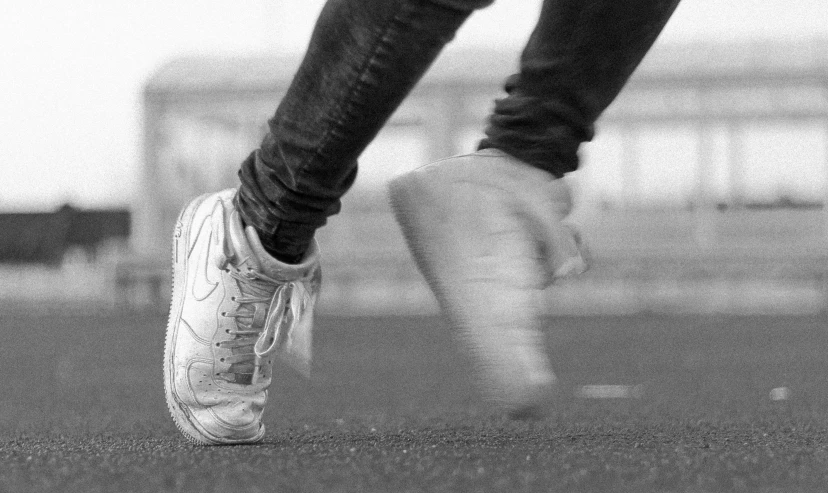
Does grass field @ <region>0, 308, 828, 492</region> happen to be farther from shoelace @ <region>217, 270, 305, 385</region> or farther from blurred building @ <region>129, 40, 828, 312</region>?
blurred building @ <region>129, 40, 828, 312</region>

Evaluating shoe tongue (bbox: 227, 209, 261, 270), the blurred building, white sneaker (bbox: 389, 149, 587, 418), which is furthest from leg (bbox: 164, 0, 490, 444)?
the blurred building

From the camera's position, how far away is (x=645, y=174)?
9.11 meters

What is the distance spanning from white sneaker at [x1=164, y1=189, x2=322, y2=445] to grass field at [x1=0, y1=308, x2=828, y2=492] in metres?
0.04

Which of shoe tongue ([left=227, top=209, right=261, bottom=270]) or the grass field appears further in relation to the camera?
shoe tongue ([left=227, top=209, right=261, bottom=270])

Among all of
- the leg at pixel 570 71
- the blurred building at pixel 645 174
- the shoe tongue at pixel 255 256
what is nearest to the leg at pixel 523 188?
the leg at pixel 570 71

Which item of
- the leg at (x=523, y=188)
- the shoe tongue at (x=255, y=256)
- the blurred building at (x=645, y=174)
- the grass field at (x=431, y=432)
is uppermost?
the leg at (x=523, y=188)

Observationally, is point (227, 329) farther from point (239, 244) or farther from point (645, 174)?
point (645, 174)

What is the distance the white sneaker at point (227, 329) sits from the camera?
3.41 ft

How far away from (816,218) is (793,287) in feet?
1.94

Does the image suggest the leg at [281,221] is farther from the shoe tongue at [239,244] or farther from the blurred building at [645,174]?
the blurred building at [645,174]

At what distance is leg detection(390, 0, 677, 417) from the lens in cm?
99

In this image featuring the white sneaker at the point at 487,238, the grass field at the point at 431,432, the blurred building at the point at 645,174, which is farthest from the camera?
the blurred building at the point at 645,174

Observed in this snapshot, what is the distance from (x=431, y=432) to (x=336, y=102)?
0.42m

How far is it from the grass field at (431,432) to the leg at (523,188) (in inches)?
3.4
